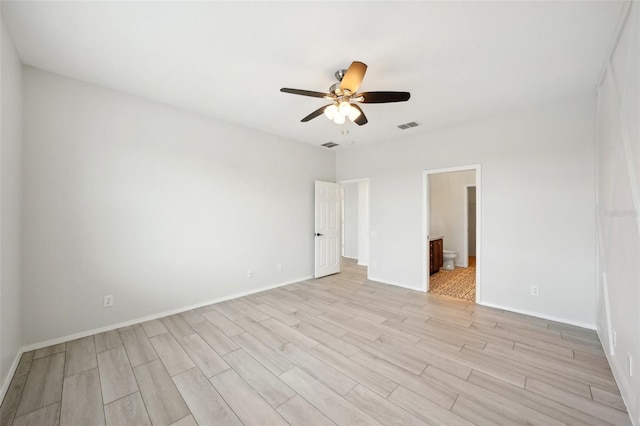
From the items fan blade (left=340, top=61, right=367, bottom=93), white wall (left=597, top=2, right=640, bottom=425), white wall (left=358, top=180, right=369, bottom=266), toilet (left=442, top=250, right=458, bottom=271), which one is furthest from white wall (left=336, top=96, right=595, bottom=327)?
fan blade (left=340, top=61, right=367, bottom=93)

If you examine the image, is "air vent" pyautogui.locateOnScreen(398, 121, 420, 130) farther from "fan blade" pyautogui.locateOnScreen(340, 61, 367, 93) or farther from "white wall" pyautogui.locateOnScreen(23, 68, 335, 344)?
"white wall" pyautogui.locateOnScreen(23, 68, 335, 344)

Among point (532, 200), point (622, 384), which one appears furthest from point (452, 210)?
point (622, 384)

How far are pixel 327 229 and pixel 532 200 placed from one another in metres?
3.45

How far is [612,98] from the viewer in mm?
2184

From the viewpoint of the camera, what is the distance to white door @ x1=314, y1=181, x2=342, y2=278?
5.17 meters

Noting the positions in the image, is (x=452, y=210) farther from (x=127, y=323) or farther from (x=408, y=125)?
(x=127, y=323)

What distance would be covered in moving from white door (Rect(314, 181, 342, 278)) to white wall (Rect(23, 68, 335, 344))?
3.47 ft

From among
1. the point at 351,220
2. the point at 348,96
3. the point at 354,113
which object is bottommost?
→ the point at 351,220

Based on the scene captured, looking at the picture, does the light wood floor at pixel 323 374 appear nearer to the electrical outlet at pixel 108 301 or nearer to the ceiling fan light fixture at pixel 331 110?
the electrical outlet at pixel 108 301

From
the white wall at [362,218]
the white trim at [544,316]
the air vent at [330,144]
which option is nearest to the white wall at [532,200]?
the white trim at [544,316]

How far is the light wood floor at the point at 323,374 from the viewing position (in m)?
1.67

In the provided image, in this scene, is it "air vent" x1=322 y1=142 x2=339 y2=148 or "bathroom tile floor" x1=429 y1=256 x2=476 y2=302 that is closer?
"bathroom tile floor" x1=429 y1=256 x2=476 y2=302

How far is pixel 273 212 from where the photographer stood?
452 cm

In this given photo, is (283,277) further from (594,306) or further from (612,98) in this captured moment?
(612,98)
